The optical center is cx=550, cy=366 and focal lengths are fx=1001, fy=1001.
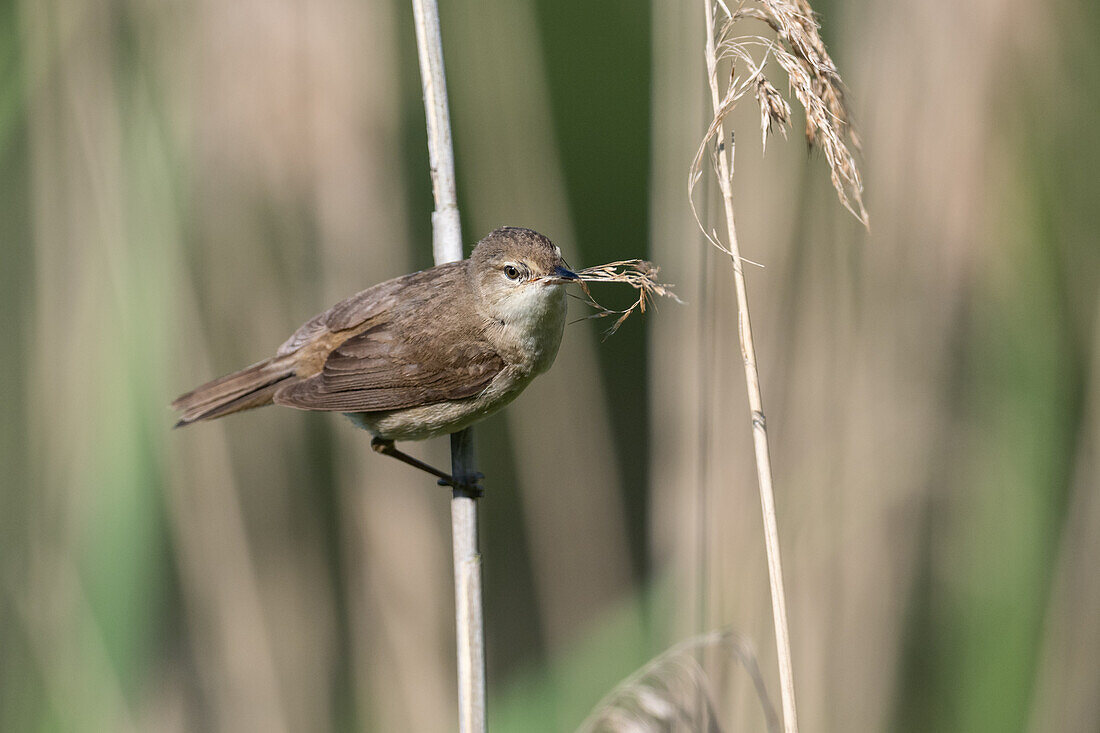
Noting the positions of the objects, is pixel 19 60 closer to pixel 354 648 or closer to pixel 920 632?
pixel 354 648

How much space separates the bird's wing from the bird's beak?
8.9 inches

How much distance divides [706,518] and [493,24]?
148 centimetres

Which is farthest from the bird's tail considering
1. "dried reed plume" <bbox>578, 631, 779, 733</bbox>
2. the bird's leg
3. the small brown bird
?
"dried reed plume" <bbox>578, 631, 779, 733</bbox>

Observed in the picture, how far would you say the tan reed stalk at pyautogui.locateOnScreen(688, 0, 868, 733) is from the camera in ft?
4.93

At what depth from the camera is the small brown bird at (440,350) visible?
7.07 ft

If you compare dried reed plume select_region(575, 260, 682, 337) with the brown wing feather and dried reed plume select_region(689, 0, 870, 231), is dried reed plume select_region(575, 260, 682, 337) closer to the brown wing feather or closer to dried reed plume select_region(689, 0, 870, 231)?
dried reed plume select_region(689, 0, 870, 231)

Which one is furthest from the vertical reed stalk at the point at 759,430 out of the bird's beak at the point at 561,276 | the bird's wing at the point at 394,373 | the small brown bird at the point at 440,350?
the bird's wing at the point at 394,373

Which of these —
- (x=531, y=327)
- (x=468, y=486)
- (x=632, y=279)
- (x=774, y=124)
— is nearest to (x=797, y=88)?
(x=774, y=124)

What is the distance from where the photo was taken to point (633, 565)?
121 inches

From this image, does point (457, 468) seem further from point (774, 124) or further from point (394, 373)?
point (774, 124)

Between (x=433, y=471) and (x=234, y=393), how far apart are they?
480mm

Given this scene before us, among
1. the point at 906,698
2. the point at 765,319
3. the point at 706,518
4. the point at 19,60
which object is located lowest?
the point at 906,698

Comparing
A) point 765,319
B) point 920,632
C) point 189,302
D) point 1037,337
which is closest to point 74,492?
point 189,302

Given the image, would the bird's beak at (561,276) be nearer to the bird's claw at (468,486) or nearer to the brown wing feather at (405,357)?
the brown wing feather at (405,357)
